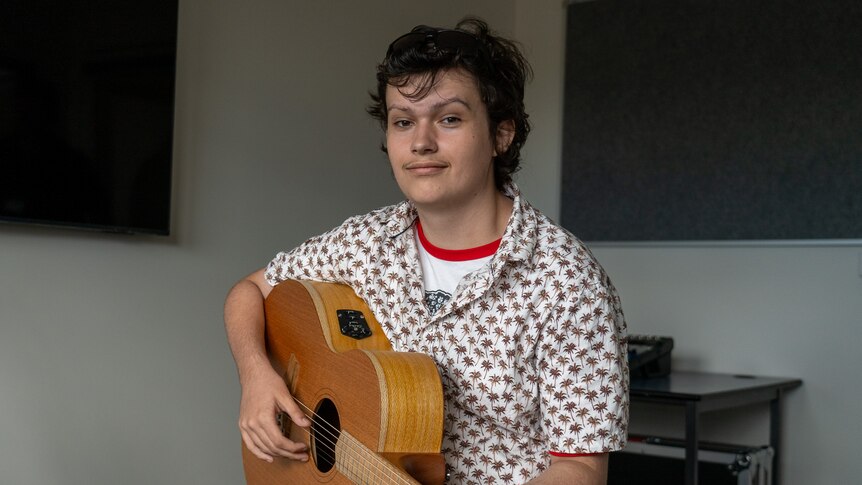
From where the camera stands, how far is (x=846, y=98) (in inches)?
133

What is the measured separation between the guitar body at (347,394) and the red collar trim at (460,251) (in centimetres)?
16

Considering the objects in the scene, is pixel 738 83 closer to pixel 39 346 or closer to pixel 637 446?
pixel 637 446

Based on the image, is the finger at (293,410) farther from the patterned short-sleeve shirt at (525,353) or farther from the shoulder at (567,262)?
the shoulder at (567,262)

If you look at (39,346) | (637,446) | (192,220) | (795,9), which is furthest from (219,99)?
(795,9)

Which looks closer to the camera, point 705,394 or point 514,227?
point 514,227

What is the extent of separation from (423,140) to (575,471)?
1.75ft

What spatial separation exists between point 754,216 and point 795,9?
77 centimetres

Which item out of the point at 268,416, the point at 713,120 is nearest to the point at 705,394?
the point at 713,120

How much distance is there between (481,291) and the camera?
1430 millimetres

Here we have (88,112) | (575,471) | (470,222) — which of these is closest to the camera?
(575,471)

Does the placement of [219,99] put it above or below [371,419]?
above

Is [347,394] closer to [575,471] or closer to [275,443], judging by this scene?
[275,443]

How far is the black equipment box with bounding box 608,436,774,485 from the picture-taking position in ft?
10.2

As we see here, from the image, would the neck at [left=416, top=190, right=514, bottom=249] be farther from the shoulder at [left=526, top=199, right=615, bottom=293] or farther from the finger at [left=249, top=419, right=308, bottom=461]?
the finger at [left=249, top=419, right=308, bottom=461]
